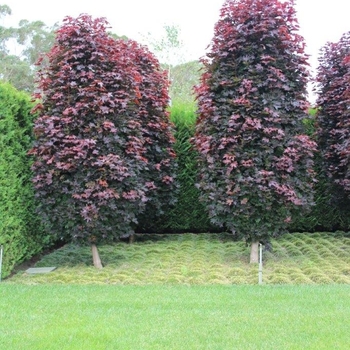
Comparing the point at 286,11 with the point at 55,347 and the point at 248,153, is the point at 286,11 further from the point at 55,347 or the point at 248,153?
the point at 55,347

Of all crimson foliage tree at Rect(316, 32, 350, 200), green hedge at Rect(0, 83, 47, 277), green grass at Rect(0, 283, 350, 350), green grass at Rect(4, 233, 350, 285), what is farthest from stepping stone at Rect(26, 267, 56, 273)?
crimson foliage tree at Rect(316, 32, 350, 200)

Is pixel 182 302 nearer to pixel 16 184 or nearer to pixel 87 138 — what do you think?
pixel 87 138

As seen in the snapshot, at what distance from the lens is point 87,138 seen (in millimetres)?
7652

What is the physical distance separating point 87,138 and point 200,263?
268 centimetres

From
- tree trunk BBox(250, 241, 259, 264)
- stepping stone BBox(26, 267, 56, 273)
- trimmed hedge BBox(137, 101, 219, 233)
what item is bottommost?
stepping stone BBox(26, 267, 56, 273)

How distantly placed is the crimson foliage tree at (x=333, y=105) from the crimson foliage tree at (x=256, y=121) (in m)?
2.50

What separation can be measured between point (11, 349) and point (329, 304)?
3212mm

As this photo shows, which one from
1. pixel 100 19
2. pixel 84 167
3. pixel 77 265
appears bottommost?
pixel 77 265

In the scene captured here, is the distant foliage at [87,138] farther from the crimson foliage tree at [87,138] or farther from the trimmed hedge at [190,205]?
the trimmed hedge at [190,205]

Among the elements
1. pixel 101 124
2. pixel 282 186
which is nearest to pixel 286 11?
pixel 282 186

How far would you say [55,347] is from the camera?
3914 millimetres

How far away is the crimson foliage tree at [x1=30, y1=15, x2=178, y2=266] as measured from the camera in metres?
7.57

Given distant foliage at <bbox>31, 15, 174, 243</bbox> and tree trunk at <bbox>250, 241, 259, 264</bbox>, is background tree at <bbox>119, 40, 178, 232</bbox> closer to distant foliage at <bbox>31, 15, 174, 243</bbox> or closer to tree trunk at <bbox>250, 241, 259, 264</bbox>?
distant foliage at <bbox>31, 15, 174, 243</bbox>

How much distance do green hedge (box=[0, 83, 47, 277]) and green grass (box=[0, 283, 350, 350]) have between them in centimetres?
133
